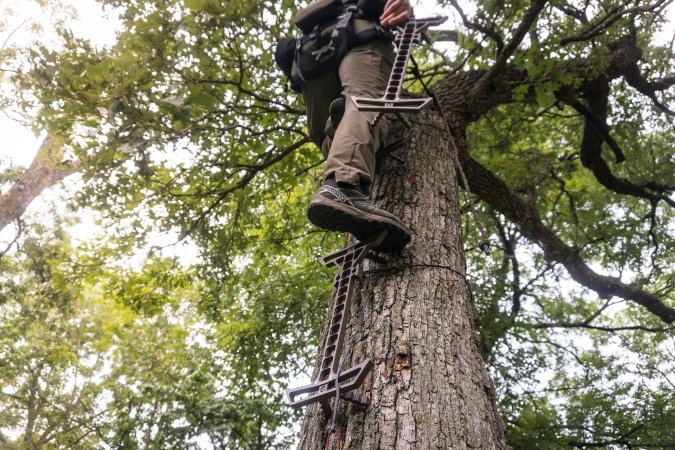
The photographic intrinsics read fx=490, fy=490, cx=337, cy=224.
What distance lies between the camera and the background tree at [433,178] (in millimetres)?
3129

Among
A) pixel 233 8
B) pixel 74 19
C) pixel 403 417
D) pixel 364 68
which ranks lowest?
pixel 403 417

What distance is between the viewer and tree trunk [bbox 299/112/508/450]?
1.65 metres

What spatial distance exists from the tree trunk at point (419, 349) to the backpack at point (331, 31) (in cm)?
92

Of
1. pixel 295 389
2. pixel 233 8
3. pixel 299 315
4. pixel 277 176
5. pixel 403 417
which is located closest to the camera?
pixel 403 417

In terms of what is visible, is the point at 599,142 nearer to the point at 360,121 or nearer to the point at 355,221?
the point at 360,121

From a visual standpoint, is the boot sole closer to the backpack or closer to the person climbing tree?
the person climbing tree

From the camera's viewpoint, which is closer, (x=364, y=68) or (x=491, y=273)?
(x=364, y=68)

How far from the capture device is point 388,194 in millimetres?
2865

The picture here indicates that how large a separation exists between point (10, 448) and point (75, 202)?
821 cm

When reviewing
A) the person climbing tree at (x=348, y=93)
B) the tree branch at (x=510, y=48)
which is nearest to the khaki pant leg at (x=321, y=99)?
the person climbing tree at (x=348, y=93)

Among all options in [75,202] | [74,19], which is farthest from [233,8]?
[74,19]

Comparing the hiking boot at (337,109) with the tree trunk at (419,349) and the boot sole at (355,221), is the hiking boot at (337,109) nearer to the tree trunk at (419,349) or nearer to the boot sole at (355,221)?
the tree trunk at (419,349)

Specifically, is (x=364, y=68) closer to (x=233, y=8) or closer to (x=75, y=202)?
(x=233, y=8)

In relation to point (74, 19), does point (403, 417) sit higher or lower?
lower
